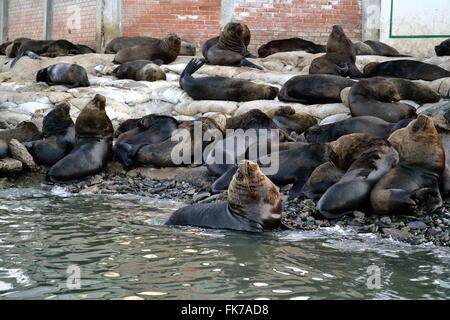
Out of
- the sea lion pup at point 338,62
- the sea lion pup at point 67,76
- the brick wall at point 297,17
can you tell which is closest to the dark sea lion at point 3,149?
the sea lion pup at point 67,76

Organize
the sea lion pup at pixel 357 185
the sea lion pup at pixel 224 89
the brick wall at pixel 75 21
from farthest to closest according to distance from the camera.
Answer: the brick wall at pixel 75 21
the sea lion pup at pixel 224 89
the sea lion pup at pixel 357 185

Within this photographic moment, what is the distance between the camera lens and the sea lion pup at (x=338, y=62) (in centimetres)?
1445

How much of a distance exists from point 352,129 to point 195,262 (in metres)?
4.99

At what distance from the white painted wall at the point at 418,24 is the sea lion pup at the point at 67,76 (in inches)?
312

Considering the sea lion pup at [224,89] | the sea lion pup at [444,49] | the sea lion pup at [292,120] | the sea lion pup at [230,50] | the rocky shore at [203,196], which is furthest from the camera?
the sea lion pup at [230,50]

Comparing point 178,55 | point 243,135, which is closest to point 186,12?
point 178,55

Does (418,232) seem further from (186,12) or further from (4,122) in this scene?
(186,12)

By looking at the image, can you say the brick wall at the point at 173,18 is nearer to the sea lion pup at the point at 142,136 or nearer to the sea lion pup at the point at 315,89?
the sea lion pup at the point at 315,89

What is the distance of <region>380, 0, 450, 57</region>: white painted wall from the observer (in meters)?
18.1

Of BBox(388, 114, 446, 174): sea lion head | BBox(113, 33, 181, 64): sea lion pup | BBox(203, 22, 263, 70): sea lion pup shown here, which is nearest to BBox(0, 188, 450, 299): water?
BBox(388, 114, 446, 174): sea lion head

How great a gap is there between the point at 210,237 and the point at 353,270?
1.74m

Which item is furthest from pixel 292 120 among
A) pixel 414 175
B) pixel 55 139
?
pixel 414 175

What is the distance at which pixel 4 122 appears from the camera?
13859mm

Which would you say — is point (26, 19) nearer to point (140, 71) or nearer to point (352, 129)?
point (140, 71)
